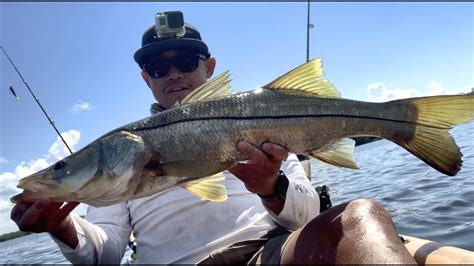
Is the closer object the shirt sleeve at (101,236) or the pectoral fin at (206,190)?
the pectoral fin at (206,190)

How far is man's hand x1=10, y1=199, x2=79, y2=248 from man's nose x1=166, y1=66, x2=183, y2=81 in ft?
6.68

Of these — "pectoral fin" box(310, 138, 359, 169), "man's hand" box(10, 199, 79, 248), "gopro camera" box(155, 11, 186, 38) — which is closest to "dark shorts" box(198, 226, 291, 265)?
"pectoral fin" box(310, 138, 359, 169)

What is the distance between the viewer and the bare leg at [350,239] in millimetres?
2299

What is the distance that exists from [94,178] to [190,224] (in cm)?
110

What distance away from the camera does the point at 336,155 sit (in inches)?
116

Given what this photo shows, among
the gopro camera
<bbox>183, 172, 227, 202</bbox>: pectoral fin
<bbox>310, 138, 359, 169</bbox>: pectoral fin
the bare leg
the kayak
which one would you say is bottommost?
the kayak

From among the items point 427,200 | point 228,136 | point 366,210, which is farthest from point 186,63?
point 427,200

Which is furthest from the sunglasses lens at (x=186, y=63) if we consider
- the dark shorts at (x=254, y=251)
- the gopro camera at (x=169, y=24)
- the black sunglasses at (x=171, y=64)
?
the dark shorts at (x=254, y=251)

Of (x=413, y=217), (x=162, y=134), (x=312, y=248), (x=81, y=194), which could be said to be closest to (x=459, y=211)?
(x=413, y=217)

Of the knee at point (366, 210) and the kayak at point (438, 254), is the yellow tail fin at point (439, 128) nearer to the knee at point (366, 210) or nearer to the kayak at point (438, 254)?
the knee at point (366, 210)

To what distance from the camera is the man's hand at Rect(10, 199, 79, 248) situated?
9.02ft

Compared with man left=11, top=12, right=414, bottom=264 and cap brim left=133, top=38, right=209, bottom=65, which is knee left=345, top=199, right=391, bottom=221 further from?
cap brim left=133, top=38, right=209, bottom=65

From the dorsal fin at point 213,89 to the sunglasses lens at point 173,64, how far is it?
1.70 meters

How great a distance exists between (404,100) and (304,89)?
0.72m
